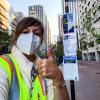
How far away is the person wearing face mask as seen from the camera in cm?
196

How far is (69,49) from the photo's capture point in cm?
568

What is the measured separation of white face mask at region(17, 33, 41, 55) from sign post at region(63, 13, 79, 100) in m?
3.18

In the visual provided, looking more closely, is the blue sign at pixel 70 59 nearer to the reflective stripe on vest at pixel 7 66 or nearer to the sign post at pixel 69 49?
the sign post at pixel 69 49

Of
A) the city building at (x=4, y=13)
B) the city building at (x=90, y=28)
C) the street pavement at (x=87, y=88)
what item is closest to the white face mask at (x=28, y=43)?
the street pavement at (x=87, y=88)

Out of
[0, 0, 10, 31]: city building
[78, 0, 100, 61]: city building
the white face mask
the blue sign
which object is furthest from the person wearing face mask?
[0, 0, 10, 31]: city building

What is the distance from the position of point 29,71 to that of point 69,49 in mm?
3545

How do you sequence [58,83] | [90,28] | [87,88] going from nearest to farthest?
[58,83] → [87,88] → [90,28]

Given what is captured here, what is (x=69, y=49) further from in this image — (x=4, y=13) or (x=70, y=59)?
(x=4, y=13)

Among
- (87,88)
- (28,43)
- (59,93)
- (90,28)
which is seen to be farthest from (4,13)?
(59,93)

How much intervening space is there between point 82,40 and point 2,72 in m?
63.1

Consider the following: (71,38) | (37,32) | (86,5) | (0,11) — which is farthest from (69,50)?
(0,11)

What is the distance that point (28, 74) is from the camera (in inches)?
85.4

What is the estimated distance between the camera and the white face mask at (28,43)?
7.44 feet

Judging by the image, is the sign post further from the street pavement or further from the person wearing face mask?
the street pavement
